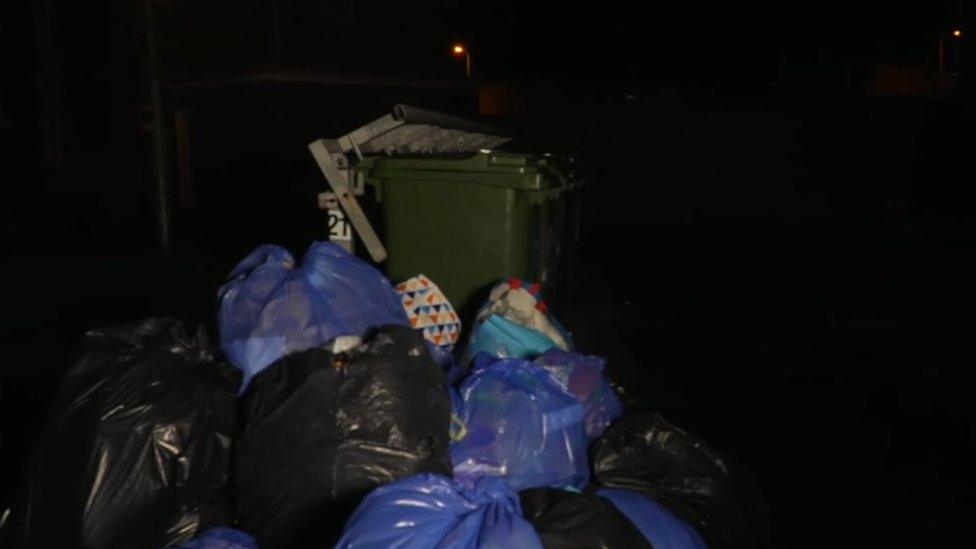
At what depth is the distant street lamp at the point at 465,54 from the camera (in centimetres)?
1693

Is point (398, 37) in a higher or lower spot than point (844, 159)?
higher

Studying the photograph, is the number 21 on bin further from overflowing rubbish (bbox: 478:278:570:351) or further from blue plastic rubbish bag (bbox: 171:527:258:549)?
blue plastic rubbish bag (bbox: 171:527:258:549)

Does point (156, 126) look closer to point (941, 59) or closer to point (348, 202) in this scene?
point (348, 202)

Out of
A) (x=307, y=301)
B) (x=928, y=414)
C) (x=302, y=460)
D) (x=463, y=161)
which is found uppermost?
(x=463, y=161)

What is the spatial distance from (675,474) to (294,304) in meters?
1.46

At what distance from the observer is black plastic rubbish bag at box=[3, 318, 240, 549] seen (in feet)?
7.22

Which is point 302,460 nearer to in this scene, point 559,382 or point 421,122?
point 559,382

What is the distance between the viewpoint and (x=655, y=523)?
6.77 ft

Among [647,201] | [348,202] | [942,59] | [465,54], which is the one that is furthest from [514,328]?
[942,59]

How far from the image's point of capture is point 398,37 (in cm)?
1530

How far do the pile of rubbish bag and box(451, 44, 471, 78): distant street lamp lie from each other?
14.9 metres

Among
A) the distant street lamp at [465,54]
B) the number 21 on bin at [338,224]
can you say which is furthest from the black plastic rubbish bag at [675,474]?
the distant street lamp at [465,54]

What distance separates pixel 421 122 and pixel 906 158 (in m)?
9.82

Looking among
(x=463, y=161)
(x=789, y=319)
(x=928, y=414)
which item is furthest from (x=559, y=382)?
(x=789, y=319)
